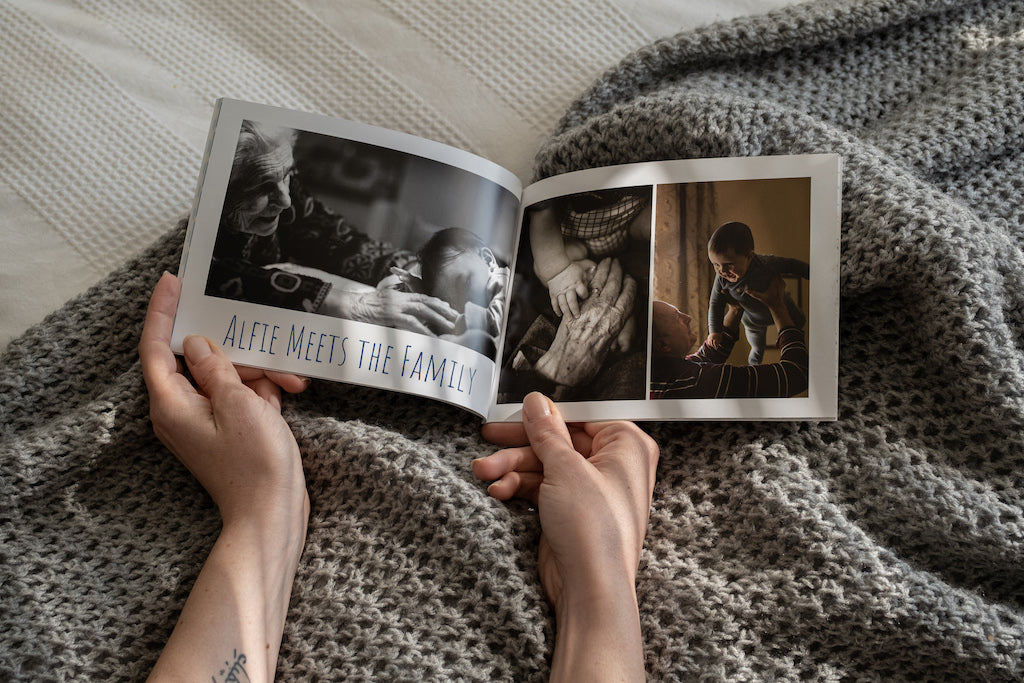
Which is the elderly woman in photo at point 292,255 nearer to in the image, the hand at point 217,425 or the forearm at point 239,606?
the hand at point 217,425

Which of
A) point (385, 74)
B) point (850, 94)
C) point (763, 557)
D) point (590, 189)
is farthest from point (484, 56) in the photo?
point (763, 557)

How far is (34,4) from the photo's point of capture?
88cm

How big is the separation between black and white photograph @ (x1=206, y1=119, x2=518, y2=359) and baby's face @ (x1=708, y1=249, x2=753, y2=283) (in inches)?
7.9

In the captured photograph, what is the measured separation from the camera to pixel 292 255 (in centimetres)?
74

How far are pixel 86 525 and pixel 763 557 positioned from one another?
0.57 m

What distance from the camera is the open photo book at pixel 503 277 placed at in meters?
0.72

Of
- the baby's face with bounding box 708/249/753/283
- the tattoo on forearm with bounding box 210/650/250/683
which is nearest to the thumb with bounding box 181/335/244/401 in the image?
the tattoo on forearm with bounding box 210/650/250/683

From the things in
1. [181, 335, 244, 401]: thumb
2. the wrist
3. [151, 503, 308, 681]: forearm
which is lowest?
[151, 503, 308, 681]: forearm

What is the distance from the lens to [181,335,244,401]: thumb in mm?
692

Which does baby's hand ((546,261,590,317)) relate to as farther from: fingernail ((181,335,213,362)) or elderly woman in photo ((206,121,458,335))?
fingernail ((181,335,213,362))

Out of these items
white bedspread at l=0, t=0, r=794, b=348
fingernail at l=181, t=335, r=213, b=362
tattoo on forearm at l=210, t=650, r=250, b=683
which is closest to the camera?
tattoo on forearm at l=210, t=650, r=250, b=683

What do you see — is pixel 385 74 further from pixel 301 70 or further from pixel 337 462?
pixel 337 462

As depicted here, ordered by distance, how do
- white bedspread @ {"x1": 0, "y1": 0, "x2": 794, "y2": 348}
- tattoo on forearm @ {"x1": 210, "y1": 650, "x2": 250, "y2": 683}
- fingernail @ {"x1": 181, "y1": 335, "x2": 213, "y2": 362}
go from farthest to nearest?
white bedspread @ {"x1": 0, "y1": 0, "x2": 794, "y2": 348}, fingernail @ {"x1": 181, "y1": 335, "x2": 213, "y2": 362}, tattoo on forearm @ {"x1": 210, "y1": 650, "x2": 250, "y2": 683}

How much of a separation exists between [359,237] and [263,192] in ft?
0.31
